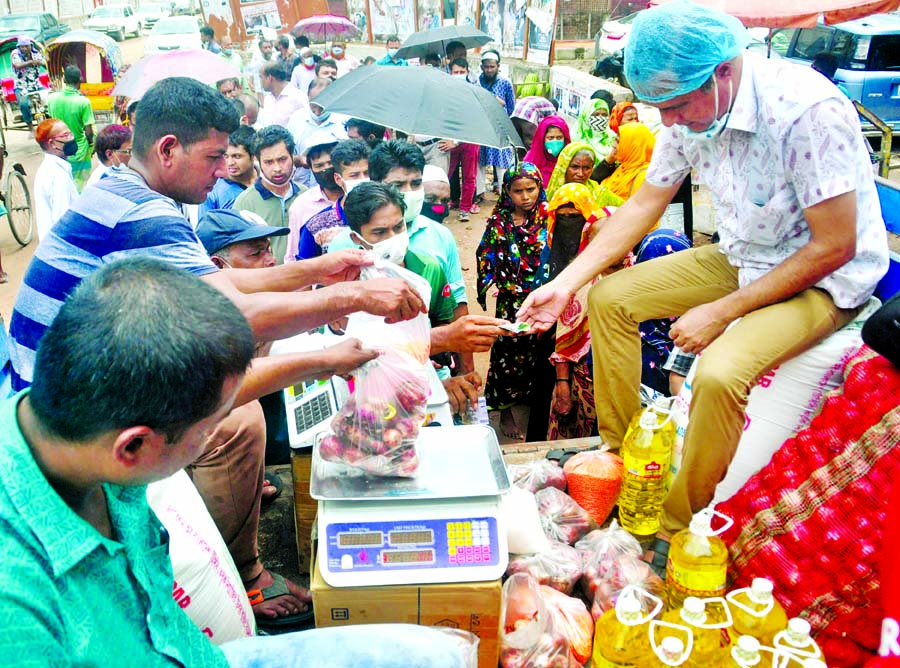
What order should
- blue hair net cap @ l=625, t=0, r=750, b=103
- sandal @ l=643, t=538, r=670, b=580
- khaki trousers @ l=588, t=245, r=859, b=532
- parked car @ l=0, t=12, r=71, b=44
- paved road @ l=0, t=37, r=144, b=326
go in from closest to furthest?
blue hair net cap @ l=625, t=0, r=750, b=103
khaki trousers @ l=588, t=245, r=859, b=532
sandal @ l=643, t=538, r=670, b=580
paved road @ l=0, t=37, r=144, b=326
parked car @ l=0, t=12, r=71, b=44

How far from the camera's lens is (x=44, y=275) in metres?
2.40

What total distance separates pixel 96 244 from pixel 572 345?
2389 mm

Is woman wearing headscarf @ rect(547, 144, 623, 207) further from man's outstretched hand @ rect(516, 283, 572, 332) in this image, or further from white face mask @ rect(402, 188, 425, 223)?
man's outstretched hand @ rect(516, 283, 572, 332)

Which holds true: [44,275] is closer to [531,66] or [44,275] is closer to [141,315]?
[141,315]

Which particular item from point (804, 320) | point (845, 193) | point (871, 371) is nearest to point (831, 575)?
point (871, 371)

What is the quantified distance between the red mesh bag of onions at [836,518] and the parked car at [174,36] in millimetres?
15980

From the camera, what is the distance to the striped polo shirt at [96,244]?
237 cm

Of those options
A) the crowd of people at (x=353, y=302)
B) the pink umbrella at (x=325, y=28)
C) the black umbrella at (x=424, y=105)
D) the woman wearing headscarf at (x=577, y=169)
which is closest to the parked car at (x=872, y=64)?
the woman wearing headscarf at (x=577, y=169)

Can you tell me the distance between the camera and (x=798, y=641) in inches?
69.4

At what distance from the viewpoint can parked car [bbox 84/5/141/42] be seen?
28375 millimetres

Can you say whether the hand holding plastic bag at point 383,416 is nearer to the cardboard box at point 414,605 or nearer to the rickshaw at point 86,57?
the cardboard box at point 414,605

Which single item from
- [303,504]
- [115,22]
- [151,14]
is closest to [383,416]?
[303,504]

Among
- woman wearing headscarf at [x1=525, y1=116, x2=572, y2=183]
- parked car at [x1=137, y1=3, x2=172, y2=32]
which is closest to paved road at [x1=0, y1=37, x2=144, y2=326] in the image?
woman wearing headscarf at [x1=525, y1=116, x2=572, y2=183]

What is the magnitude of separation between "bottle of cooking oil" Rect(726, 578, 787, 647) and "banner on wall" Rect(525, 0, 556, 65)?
37.7ft
